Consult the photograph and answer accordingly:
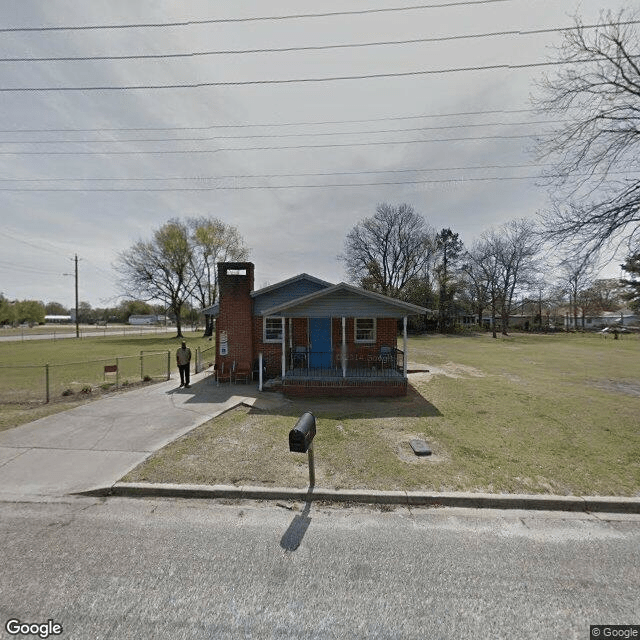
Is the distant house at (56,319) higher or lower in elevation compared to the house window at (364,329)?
higher

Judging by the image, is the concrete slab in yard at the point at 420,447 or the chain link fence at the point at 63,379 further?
the chain link fence at the point at 63,379

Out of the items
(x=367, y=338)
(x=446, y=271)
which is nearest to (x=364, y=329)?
(x=367, y=338)

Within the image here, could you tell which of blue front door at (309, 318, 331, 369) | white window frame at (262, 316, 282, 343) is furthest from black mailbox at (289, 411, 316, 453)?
white window frame at (262, 316, 282, 343)

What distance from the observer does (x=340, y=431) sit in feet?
21.7

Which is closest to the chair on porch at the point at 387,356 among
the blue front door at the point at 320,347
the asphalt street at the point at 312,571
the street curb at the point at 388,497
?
the blue front door at the point at 320,347

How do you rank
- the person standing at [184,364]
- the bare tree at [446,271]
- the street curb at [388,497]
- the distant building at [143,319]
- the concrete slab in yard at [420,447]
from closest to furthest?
the street curb at [388,497], the concrete slab in yard at [420,447], the person standing at [184,364], the bare tree at [446,271], the distant building at [143,319]

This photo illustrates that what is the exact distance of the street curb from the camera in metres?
3.98

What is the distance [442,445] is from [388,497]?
2309mm

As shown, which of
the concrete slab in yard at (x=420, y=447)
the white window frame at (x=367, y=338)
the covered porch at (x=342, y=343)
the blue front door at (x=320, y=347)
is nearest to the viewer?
the concrete slab in yard at (x=420, y=447)

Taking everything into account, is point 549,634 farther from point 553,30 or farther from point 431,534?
point 553,30

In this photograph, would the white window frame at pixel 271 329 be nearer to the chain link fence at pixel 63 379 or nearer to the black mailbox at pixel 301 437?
the chain link fence at pixel 63 379

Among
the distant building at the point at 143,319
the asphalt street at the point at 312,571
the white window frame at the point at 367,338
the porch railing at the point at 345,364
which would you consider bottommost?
the asphalt street at the point at 312,571

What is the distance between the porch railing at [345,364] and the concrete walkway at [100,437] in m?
1.93

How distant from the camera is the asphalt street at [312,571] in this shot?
2402 mm
